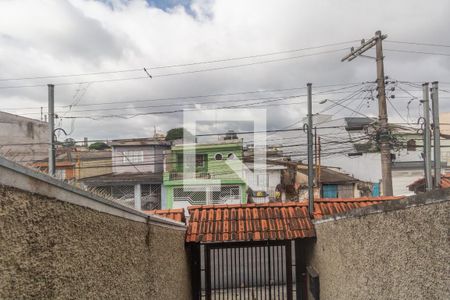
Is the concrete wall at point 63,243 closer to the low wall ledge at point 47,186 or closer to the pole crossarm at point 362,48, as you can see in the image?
the low wall ledge at point 47,186

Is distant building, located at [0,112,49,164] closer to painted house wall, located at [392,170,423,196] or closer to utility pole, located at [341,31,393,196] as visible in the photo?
utility pole, located at [341,31,393,196]

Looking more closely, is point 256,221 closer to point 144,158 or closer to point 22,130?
point 144,158

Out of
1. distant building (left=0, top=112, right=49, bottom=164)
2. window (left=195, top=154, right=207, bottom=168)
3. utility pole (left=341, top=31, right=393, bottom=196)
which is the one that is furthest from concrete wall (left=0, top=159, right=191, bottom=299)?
window (left=195, top=154, right=207, bottom=168)

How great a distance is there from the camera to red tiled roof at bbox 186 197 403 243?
6148 mm

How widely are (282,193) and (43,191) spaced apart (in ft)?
69.5

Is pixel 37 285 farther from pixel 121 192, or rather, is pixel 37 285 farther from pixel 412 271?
pixel 121 192

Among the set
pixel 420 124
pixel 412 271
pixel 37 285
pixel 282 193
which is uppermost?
pixel 420 124

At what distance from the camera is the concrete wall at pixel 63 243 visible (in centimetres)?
110

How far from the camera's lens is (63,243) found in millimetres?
1452

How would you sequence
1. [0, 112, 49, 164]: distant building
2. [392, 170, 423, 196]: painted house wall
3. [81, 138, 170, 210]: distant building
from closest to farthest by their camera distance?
[0, 112, 49, 164]: distant building < [81, 138, 170, 210]: distant building < [392, 170, 423, 196]: painted house wall

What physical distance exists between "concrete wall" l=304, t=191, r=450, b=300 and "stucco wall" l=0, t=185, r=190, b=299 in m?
1.96

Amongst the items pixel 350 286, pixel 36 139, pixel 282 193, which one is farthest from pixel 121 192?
pixel 350 286

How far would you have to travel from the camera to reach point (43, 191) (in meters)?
1.34

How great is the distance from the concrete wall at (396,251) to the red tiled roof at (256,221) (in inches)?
71.8
